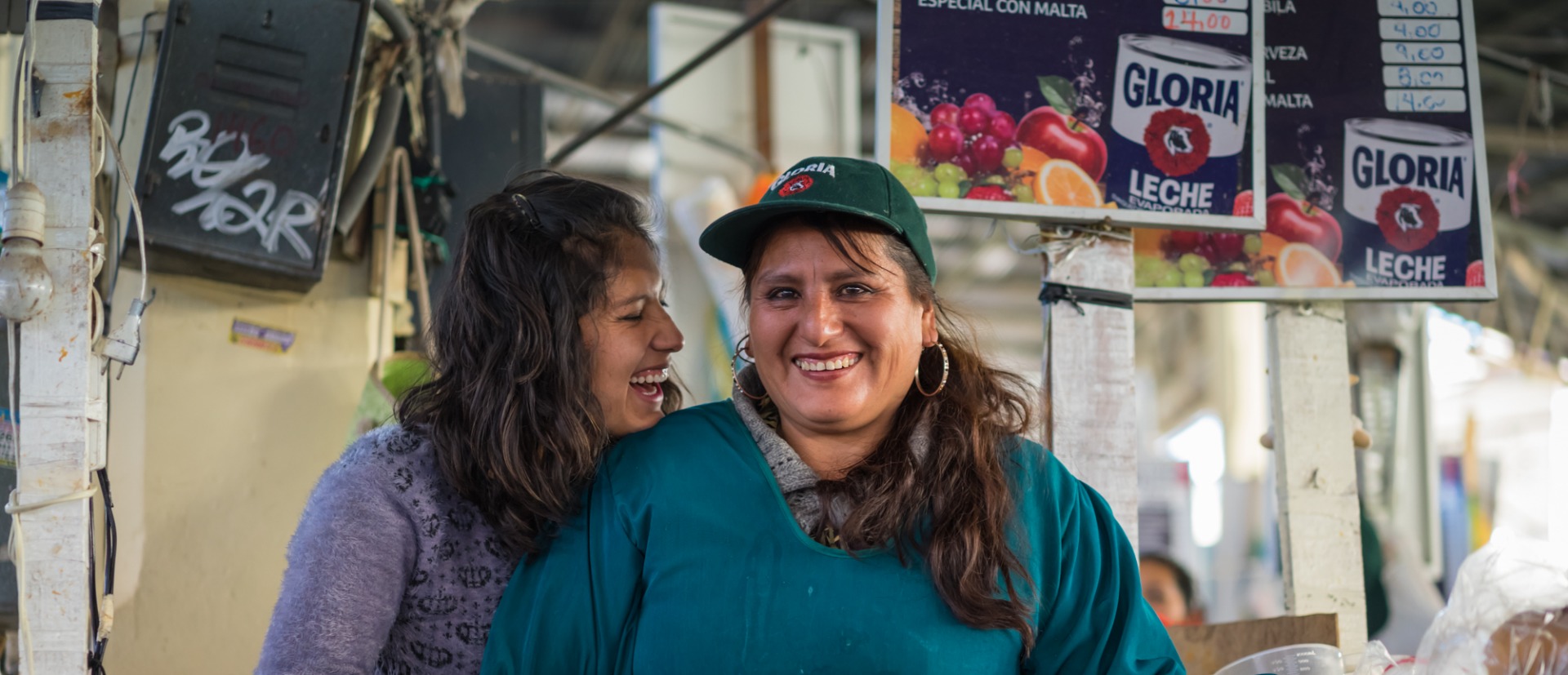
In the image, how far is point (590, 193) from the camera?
204 centimetres

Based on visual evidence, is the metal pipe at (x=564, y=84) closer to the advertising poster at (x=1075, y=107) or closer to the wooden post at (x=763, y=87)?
the wooden post at (x=763, y=87)

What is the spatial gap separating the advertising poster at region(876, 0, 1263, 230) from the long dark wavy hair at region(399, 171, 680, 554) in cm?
58

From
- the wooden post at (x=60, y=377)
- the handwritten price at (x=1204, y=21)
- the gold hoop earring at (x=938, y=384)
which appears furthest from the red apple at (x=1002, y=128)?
the wooden post at (x=60, y=377)

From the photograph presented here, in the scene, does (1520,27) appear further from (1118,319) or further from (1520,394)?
(1520,394)

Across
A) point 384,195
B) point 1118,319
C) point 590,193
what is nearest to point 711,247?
point 590,193

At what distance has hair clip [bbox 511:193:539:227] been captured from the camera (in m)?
1.97

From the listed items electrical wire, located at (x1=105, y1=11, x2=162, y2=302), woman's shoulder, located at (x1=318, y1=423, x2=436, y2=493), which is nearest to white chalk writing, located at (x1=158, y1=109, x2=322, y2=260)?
electrical wire, located at (x1=105, y1=11, x2=162, y2=302)

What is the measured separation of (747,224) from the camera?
6.19 feet

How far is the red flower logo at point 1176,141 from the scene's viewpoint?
2.31 metres

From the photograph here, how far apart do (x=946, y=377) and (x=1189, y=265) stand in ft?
2.86

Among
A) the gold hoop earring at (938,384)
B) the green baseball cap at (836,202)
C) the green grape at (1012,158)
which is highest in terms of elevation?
the green grape at (1012,158)

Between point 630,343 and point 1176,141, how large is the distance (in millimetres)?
1102

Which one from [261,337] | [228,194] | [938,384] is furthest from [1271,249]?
[261,337]

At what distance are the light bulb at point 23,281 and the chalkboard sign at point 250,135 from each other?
115cm
